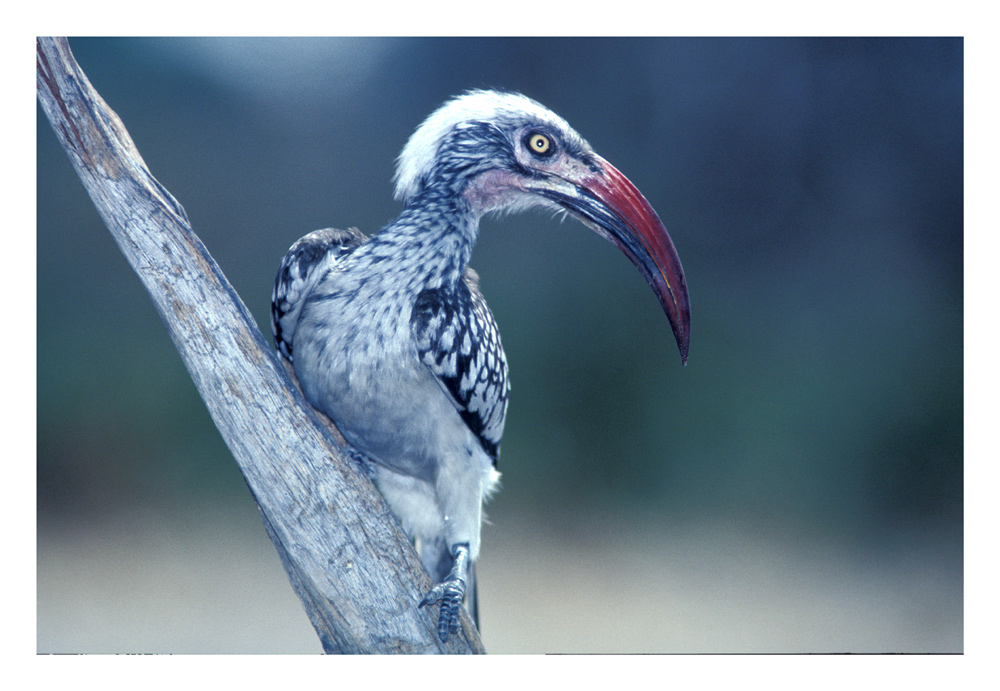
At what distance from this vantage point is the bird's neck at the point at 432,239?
6.49 ft

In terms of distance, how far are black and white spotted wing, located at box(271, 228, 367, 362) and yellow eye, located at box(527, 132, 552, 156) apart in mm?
545

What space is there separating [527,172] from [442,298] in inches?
16.3

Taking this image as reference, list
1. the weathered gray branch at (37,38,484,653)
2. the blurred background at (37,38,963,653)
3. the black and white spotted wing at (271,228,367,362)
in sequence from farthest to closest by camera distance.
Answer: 1. the blurred background at (37,38,963,653)
2. the black and white spotted wing at (271,228,367,362)
3. the weathered gray branch at (37,38,484,653)

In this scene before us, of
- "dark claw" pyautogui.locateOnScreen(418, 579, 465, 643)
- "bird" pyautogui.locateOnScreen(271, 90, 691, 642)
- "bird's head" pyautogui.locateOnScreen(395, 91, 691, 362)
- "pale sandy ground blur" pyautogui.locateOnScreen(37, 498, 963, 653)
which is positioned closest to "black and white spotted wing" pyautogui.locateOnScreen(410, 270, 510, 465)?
"bird" pyautogui.locateOnScreen(271, 90, 691, 642)

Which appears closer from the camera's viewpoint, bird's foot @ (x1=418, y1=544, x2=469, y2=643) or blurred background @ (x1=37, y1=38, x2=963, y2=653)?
bird's foot @ (x1=418, y1=544, x2=469, y2=643)

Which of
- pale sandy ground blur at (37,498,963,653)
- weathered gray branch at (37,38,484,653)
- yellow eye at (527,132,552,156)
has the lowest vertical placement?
pale sandy ground blur at (37,498,963,653)

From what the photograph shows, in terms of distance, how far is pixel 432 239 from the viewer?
6.55 ft

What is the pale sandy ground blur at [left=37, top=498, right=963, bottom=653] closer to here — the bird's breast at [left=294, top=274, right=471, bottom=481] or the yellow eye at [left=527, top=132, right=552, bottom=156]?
the bird's breast at [left=294, top=274, right=471, bottom=481]

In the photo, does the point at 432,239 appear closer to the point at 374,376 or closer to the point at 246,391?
the point at 374,376

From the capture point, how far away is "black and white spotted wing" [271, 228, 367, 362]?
2.03 meters

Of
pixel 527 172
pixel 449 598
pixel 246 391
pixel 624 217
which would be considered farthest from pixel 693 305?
pixel 246 391

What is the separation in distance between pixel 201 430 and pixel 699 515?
1.53 meters

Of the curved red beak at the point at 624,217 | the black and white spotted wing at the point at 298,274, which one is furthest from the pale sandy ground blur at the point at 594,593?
the curved red beak at the point at 624,217

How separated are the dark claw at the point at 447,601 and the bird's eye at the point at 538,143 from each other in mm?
1127
